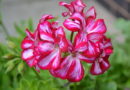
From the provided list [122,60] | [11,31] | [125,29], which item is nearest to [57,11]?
[11,31]

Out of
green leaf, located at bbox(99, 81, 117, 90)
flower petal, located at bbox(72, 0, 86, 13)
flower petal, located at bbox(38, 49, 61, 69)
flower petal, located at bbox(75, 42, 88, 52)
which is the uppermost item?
flower petal, located at bbox(72, 0, 86, 13)

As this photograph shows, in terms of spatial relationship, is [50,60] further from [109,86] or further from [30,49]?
[109,86]

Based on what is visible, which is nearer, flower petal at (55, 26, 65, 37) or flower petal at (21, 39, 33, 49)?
flower petal at (55, 26, 65, 37)

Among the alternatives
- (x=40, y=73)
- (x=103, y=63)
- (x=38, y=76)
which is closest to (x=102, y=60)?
(x=103, y=63)

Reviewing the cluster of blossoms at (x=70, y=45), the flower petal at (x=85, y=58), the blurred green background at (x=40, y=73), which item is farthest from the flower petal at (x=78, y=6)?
the blurred green background at (x=40, y=73)

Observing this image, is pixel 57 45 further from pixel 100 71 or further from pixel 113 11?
pixel 113 11

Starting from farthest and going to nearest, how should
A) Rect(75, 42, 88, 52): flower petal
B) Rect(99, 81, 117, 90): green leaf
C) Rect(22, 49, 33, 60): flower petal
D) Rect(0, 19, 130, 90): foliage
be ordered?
Rect(99, 81, 117, 90): green leaf
Rect(0, 19, 130, 90): foliage
Rect(22, 49, 33, 60): flower petal
Rect(75, 42, 88, 52): flower petal

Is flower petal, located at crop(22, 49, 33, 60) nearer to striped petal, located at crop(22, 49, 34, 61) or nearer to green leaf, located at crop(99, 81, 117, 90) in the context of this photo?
striped petal, located at crop(22, 49, 34, 61)

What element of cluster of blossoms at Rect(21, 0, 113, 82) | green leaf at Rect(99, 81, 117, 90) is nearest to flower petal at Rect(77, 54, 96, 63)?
cluster of blossoms at Rect(21, 0, 113, 82)
